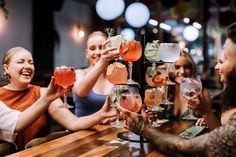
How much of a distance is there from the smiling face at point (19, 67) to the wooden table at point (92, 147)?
67cm

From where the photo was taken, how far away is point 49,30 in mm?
9594

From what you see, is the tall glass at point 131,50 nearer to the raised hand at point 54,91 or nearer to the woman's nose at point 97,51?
the raised hand at point 54,91

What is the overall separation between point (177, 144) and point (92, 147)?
54 cm

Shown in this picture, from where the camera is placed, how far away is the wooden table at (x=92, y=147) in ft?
6.11

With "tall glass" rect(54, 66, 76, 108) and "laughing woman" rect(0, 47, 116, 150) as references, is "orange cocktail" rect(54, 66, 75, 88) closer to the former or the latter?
"tall glass" rect(54, 66, 76, 108)

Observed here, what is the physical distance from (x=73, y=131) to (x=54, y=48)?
24.4ft

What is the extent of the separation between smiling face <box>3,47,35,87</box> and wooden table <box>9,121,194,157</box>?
2.20ft

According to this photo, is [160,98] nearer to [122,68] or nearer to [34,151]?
[122,68]

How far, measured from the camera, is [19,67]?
2758mm

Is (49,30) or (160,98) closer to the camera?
(160,98)

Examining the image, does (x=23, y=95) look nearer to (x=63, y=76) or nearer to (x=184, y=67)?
(x=63, y=76)

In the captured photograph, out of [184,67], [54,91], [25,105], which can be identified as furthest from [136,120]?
[184,67]

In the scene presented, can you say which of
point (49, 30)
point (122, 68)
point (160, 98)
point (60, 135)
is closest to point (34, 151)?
point (60, 135)

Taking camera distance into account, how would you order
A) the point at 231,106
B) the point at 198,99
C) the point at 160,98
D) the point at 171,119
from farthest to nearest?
the point at 171,119
the point at 160,98
the point at 198,99
the point at 231,106
